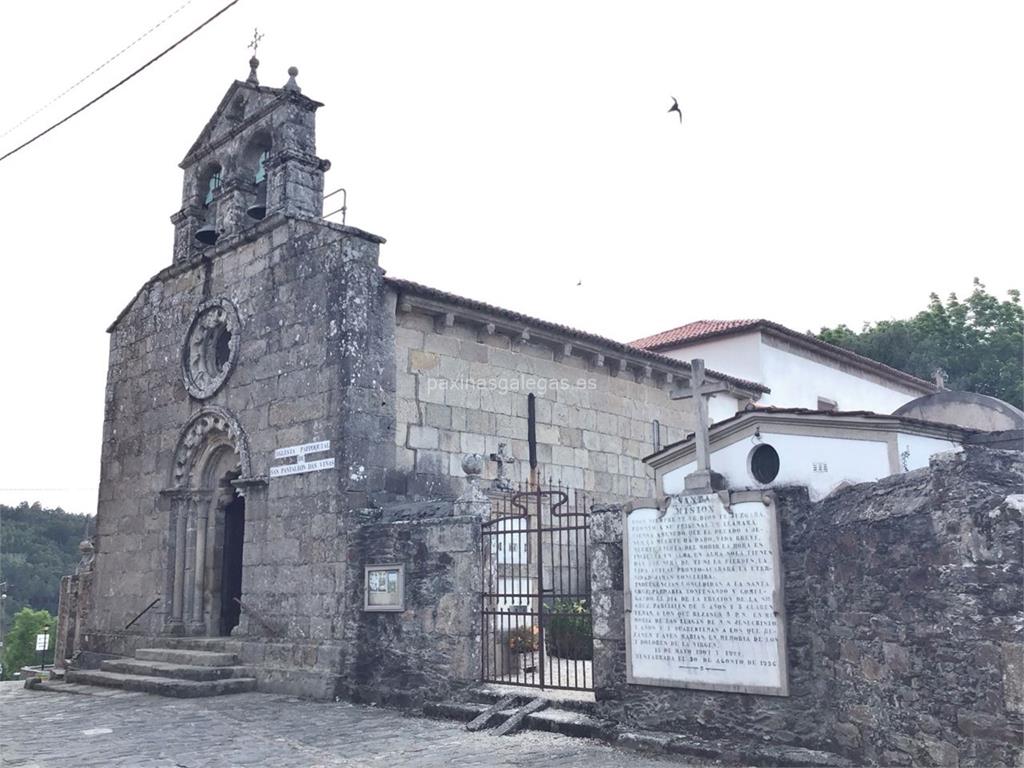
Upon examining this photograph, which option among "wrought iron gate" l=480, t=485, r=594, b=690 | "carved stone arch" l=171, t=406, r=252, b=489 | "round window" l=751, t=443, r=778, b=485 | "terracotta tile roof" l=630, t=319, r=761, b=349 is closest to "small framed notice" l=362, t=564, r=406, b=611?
"wrought iron gate" l=480, t=485, r=594, b=690

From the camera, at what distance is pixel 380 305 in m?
11.7

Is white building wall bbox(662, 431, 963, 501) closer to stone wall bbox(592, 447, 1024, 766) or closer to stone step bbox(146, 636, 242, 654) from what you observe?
stone wall bbox(592, 447, 1024, 766)

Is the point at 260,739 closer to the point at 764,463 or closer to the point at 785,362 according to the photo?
the point at 764,463

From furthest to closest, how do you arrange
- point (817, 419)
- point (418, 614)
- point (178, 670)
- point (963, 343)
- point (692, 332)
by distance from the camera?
point (963, 343), point (692, 332), point (178, 670), point (817, 419), point (418, 614)

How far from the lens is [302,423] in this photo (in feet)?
38.2

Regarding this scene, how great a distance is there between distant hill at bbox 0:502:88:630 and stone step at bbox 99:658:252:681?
56.6 metres

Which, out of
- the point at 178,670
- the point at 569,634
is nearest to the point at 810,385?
the point at 569,634

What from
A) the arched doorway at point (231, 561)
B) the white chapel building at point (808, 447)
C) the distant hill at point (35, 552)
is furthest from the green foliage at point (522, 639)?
the distant hill at point (35, 552)

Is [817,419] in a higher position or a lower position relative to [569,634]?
higher

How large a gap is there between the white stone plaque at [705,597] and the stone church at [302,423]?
8.19ft

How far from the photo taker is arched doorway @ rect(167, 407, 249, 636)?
1327 cm

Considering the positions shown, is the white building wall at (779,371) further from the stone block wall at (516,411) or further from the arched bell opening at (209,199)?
the arched bell opening at (209,199)

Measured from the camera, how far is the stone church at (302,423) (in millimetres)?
10859

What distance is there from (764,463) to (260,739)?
618 cm
